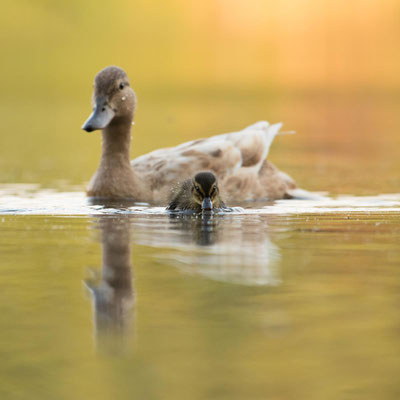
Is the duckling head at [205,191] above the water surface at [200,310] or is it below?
above

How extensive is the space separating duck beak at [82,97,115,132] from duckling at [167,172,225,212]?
5.18 feet

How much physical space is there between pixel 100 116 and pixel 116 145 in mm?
436

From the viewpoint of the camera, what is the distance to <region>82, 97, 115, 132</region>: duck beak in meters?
10.3

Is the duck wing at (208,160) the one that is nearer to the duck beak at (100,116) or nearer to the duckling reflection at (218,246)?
the duck beak at (100,116)

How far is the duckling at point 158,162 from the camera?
10250 mm

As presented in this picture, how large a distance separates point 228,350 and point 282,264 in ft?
6.27

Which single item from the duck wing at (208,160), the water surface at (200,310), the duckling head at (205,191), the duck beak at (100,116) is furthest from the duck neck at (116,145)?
the water surface at (200,310)

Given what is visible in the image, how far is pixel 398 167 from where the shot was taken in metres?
14.0

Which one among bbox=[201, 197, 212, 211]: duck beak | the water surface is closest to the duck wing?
bbox=[201, 197, 212, 211]: duck beak

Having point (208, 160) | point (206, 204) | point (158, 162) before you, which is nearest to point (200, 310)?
point (206, 204)

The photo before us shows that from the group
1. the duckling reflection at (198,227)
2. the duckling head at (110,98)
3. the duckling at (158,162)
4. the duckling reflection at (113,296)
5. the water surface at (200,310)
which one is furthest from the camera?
the duckling head at (110,98)

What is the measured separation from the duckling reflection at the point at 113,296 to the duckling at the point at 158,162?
308 cm

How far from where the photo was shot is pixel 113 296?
5.07 m

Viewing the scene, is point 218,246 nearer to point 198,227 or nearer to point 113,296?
point 198,227
